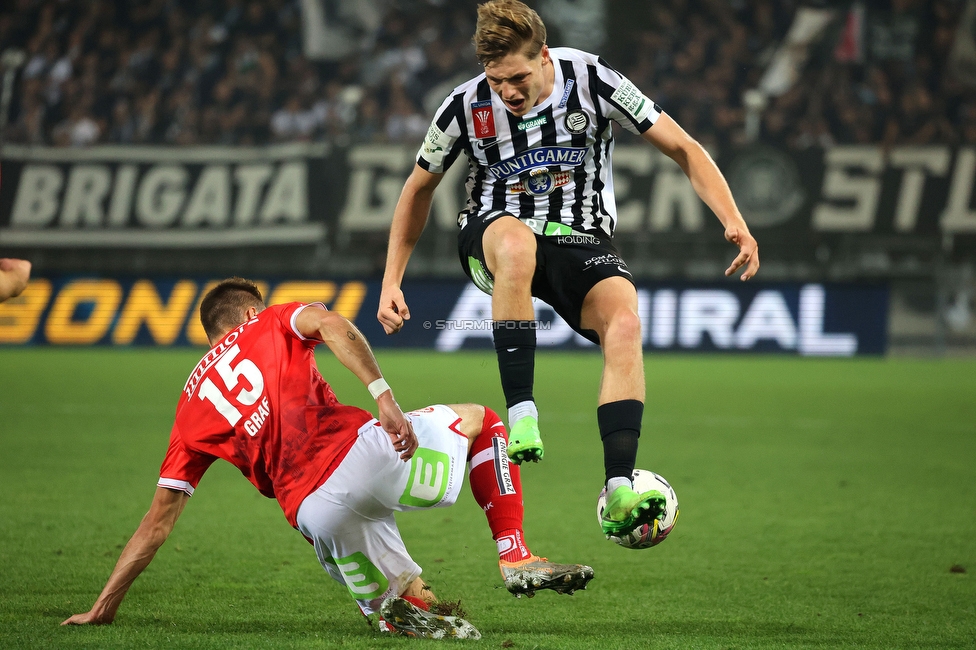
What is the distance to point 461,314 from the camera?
50.4 feet

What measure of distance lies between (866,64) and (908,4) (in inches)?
56.2

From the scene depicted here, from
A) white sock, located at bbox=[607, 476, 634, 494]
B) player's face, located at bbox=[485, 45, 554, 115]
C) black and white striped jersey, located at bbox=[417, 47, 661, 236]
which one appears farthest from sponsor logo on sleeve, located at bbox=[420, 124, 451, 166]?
white sock, located at bbox=[607, 476, 634, 494]

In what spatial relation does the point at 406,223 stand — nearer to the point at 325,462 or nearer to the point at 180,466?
the point at 325,462

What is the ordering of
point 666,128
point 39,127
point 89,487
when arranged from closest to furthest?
point 666,128, point 89,487, point 39,127

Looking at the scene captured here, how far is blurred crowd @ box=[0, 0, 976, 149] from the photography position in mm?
17984

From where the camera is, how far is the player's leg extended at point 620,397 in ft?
12.1

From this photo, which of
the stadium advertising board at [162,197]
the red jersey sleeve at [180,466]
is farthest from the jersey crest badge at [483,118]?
the stadium advertising board at [162,197]

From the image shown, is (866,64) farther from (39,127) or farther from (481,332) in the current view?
(39,127)

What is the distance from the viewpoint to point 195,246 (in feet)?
54.0

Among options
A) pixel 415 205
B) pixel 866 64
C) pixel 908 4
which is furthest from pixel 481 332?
pixel 415 205

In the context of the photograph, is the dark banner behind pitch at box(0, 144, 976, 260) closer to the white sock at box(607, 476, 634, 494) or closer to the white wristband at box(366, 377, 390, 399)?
the white wristband at box(366, 377, 390, 399)

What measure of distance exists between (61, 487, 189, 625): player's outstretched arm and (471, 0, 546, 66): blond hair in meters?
2.01

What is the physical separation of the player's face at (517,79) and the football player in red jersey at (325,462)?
3.31 feet

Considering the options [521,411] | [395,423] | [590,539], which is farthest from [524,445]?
[590,539]
